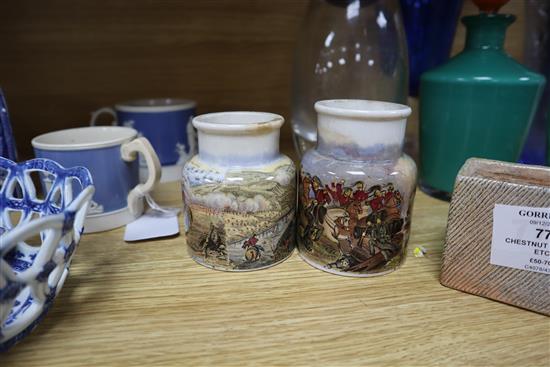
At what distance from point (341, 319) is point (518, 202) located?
0.63 feet

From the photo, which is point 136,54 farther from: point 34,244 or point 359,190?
point 359,190

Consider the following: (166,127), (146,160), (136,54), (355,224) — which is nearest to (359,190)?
(355,224)

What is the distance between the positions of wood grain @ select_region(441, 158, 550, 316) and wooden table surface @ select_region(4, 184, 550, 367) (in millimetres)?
14

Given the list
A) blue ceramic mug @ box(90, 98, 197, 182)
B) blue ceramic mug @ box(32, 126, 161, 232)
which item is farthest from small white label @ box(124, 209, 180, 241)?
blue ceramic mug @ box(90, 98, 197, 182)

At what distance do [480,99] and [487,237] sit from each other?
26 cm

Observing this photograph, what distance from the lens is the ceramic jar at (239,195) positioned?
425 millimetres

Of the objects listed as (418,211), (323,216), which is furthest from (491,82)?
(323,216)

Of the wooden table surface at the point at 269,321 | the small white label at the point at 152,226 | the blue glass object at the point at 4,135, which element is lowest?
the wooden table surface at the point at 269,321

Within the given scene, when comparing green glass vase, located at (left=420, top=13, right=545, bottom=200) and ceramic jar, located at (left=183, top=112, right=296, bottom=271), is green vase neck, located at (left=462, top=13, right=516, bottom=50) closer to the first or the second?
green glass vase, located at (left=420, top=13, right=545, bottom=200)

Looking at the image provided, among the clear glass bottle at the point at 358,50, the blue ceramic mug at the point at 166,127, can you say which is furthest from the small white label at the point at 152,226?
the clear glass bottle at the point at 358,50

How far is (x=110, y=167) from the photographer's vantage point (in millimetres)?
525

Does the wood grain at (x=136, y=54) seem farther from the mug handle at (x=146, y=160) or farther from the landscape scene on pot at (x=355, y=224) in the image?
the landscape scene on pot at (x=355, y=224)

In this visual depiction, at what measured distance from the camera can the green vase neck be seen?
0.57 m

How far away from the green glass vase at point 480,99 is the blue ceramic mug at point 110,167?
0.41 meters
